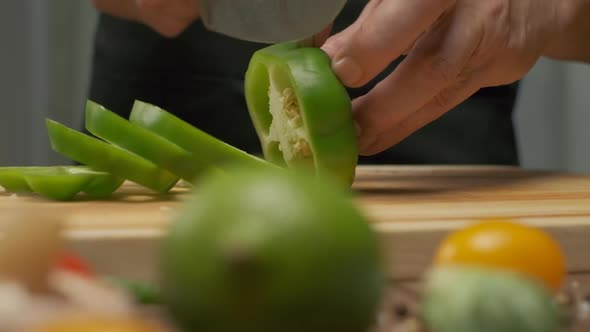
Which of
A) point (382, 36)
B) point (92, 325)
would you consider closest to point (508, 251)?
point (92, 325)

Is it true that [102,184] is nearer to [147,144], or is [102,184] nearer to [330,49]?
[147,144]

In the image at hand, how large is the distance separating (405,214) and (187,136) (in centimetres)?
28

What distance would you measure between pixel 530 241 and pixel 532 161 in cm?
215

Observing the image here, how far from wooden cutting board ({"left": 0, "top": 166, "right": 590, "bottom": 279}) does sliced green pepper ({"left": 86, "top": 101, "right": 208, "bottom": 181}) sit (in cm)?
4

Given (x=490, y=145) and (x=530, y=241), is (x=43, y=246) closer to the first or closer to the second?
(x=530, y=241)

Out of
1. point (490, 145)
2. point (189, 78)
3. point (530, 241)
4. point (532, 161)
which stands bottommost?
point (532, 161)

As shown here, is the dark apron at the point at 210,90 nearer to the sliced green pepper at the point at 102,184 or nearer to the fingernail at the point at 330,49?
the fingernail at the point at 330,49

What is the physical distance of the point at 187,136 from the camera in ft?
3.22

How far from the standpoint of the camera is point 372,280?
36 cm

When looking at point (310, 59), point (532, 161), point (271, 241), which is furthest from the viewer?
point (532, 161)

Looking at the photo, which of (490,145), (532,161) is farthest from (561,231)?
(532,161)

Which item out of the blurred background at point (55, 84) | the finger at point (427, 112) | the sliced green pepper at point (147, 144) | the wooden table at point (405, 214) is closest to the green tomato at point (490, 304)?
the wooden table at point (405, 214)

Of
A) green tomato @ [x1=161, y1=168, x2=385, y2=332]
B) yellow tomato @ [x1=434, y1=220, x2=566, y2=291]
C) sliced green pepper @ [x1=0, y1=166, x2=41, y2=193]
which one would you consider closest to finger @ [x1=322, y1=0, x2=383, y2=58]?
sliced green pepper @ [x1=0, y1=166, x2=41, y2=193]

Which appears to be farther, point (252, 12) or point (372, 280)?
point (252, 12)
